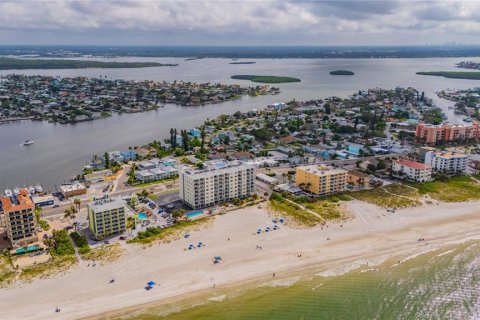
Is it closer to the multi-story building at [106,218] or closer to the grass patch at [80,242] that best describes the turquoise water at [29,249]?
the grass patch at [80,242]

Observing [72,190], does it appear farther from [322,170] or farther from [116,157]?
[322,170]

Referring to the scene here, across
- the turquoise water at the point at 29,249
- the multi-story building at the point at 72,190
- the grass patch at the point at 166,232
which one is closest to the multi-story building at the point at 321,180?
the grass patch at the point at 166,232

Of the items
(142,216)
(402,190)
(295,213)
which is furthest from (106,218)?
(402,190)

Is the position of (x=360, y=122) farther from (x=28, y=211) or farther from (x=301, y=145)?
(x=28, y=211)

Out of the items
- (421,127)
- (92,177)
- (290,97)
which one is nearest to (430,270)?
(92,177)

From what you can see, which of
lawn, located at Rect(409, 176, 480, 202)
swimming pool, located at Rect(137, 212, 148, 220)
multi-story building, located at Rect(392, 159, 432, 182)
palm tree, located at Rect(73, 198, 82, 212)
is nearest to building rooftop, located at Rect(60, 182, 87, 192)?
palm tree, located at Rect(73, 198, 82, 212)

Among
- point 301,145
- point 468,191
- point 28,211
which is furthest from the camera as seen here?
point 301,145
